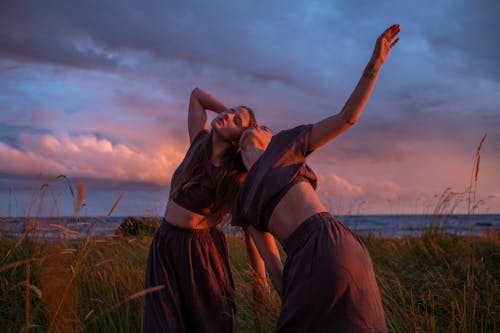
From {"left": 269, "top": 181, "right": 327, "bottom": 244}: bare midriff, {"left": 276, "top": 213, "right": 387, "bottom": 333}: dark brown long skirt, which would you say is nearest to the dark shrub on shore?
{"left": 269, "top": 181, "right": 327, "bottom": 244}: bare midriff

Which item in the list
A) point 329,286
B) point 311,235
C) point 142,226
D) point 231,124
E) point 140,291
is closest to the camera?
point 329,286

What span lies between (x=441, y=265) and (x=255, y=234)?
12.6 ft

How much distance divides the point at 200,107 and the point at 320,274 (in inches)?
81.0

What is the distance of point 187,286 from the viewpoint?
2748 millimetres

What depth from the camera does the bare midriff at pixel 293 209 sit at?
193cm

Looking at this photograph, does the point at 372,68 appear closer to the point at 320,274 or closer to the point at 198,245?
the point at 320,274

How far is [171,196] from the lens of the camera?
288 centimetres

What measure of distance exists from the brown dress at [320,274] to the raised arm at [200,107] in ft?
4.92

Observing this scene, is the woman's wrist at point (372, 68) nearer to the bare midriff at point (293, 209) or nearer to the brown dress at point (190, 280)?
→ the bare midriff at point (293, 209)

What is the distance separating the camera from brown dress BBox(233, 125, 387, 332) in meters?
1.76

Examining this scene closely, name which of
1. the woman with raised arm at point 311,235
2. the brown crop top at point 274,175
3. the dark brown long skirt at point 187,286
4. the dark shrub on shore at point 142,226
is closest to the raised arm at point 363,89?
the woman with raised arm at point 311,235

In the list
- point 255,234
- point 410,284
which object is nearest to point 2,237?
point 255,234

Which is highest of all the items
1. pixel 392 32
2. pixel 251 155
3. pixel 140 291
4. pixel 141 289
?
pixel 392 32

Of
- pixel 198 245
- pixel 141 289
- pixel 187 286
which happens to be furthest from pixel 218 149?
pixel 141 289
